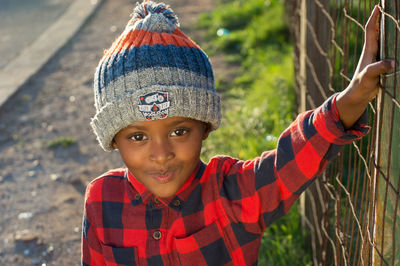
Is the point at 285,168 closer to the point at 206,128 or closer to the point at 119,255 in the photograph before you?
the point at 206,128

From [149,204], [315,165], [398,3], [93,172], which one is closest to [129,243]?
[149,204]

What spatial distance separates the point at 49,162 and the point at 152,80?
2.81m

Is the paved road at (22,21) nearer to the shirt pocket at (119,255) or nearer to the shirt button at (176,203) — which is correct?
the shirt pocket at (119,255)

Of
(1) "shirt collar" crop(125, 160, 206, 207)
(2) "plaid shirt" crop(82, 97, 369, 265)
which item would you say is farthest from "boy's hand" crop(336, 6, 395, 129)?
(1) "shirt collar" crop(125, 160, 206, 207)

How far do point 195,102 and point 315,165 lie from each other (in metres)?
0.46

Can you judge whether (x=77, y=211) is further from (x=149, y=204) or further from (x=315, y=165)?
(x=315, y=165)

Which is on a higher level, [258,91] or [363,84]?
[363,84]

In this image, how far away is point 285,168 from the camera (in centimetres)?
183

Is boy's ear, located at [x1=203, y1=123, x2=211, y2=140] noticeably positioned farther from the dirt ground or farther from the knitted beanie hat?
the dirt ground

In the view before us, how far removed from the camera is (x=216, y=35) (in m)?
7.36

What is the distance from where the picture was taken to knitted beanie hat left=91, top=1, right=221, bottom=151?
195cm

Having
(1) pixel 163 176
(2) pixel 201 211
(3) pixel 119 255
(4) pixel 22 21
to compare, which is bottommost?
(3) pixel 119 255

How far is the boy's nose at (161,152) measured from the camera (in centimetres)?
193

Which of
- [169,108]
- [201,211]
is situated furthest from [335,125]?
[201,211]
